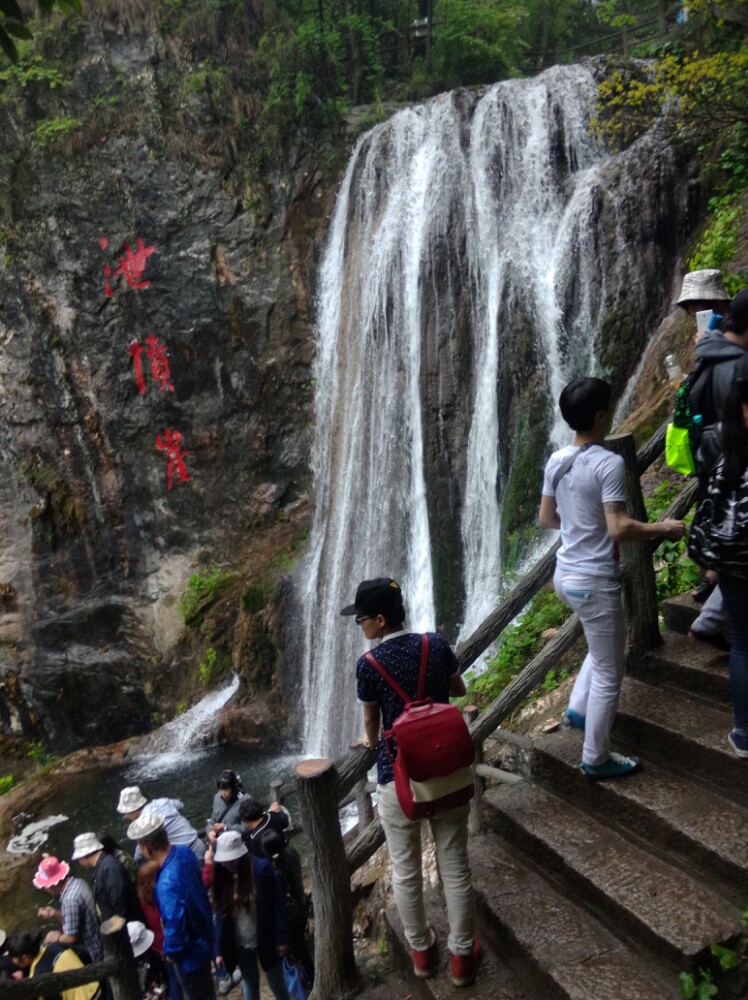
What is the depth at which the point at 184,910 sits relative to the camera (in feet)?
12.0

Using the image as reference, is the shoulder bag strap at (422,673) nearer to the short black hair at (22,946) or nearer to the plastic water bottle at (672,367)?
the short black hair at (22,946)

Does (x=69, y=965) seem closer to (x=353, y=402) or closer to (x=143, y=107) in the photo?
(x=353, y=402)

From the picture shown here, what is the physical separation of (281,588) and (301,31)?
10.8 m

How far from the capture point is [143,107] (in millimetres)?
13625

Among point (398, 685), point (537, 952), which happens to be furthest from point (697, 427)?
point (537, 952)

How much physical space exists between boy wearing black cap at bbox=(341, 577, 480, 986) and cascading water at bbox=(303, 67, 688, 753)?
6519 millimetres

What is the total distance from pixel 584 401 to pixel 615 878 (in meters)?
1.87

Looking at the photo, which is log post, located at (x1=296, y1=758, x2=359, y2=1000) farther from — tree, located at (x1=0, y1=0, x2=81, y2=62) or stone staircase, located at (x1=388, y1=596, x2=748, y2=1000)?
tree, located at (x1=0, y1=0, x2=81, y2=62)

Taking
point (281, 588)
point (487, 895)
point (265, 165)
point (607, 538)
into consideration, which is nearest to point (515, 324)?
point (281, 588)

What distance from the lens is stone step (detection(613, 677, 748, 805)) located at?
3.01 m

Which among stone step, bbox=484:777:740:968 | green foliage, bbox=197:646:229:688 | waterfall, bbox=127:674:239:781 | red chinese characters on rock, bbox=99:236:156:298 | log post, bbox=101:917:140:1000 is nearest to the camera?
stone step, bbox=484:777:740:968

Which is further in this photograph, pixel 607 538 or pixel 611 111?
pixel 611 111

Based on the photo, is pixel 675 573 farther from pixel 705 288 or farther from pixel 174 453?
pixel 174 453

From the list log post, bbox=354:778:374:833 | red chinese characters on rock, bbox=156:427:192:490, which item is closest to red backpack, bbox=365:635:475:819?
log post, bbox=354:778:374:833
